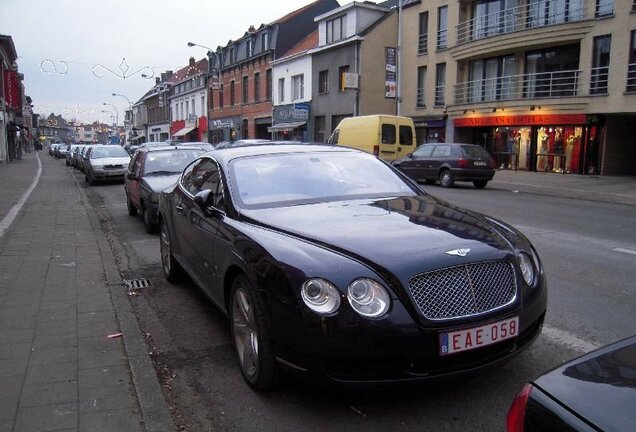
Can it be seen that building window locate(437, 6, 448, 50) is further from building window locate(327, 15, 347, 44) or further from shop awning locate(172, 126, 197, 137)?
shop awning locate(172, 126, 197, 137)

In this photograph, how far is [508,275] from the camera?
3.14 metres

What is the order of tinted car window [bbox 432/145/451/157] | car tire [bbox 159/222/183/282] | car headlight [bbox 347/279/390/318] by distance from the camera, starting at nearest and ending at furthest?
car headlight [bbox 347/279/390/318]
car tire [bbox 159/222/183/282]
tinted car window [bbox 432/145/451/157]

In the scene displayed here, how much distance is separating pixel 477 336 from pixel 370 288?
2.12 feet

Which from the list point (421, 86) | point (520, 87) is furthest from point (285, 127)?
point (520, 87)

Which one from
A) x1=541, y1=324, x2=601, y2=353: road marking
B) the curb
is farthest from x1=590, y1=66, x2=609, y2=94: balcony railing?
the curb

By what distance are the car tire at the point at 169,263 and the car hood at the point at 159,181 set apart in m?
2.88

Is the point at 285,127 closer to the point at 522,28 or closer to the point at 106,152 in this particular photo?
the point at 522,28

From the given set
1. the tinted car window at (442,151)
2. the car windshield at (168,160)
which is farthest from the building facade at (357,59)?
the car windshield at (168,160)

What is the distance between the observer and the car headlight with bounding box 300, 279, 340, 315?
2.84 m

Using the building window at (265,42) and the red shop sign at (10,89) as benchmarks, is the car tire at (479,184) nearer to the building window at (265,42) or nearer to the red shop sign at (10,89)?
the building window at (265,42)

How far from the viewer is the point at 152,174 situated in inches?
397

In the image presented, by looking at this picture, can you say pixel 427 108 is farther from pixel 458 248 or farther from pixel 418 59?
pixel 458 248

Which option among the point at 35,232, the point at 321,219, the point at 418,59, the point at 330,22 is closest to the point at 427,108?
the point at 418,59

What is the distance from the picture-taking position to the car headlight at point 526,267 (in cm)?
327
